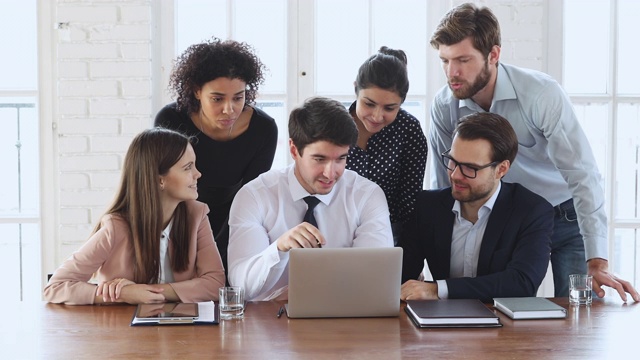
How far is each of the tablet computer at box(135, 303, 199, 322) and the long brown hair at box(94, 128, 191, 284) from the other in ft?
0.85

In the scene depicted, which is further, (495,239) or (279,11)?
(279,11)

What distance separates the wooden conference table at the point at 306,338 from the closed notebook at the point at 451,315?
0.02 metres

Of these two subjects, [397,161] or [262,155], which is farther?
[262,155]

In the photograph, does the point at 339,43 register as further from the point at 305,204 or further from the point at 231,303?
the point at 231,303

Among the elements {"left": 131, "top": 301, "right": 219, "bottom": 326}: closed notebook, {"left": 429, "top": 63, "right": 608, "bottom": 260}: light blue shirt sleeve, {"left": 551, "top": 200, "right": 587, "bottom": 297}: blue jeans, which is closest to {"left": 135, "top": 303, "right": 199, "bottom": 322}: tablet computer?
{"left": 131, "top": 301, "right": 219, "bottom": 326}: closed notebook

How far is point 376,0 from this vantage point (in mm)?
3611

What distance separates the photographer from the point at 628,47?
365 centimetres

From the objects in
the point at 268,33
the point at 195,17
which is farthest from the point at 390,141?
the point at 195,17

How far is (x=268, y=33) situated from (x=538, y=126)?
1520 millimetres

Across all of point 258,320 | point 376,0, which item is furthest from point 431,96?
point 258,320

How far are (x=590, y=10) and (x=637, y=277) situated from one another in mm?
1336

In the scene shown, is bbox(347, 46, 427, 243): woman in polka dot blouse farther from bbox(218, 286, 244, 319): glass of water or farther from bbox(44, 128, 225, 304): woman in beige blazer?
bbox(218, 286, 244, 319): glass of water

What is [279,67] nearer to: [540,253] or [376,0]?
[376,0]

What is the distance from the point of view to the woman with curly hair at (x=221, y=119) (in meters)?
2.66
